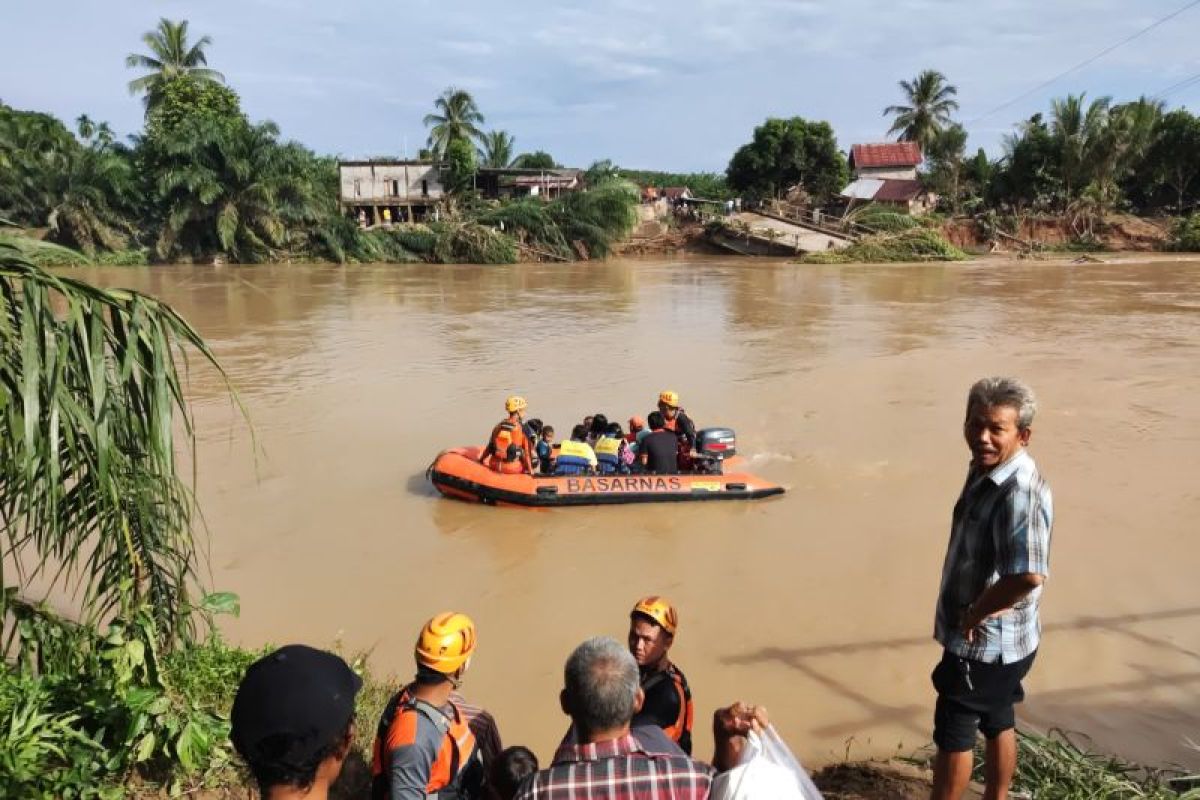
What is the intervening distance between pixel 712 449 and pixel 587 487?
1.47 metres

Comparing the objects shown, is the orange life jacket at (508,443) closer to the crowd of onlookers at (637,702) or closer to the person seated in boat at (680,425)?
the person seated in boat at (680,425)

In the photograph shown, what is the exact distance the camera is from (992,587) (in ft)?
8.09

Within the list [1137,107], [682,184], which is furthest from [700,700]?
[682,184]

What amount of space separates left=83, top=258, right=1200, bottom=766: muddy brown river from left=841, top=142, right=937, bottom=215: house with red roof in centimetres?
2704

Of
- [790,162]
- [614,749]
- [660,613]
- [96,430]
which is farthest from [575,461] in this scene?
[790,162]

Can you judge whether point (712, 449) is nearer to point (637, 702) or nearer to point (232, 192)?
point (637, 702)

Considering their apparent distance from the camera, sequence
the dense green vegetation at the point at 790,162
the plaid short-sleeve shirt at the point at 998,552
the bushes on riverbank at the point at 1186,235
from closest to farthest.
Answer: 1. the plaid short-sleeve shirt at the point at 998,552
2. the bushes on riverbank at the point at 1186,235
3. the dense green vegetation at the point at 790,162

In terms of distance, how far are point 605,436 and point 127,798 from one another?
6.45 metres

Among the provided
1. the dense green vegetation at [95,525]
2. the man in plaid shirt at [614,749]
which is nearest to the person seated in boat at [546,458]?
the dense green vegetation at [95,525]

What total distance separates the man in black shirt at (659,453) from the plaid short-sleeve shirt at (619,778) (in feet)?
20.8

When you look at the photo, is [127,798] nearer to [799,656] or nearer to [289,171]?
A: [799,656]

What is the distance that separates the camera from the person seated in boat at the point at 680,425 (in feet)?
26.8

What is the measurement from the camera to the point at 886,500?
331 inches

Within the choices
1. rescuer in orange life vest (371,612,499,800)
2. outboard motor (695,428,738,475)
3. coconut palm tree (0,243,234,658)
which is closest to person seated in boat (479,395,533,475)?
outboard motor (695,428,738,475)
